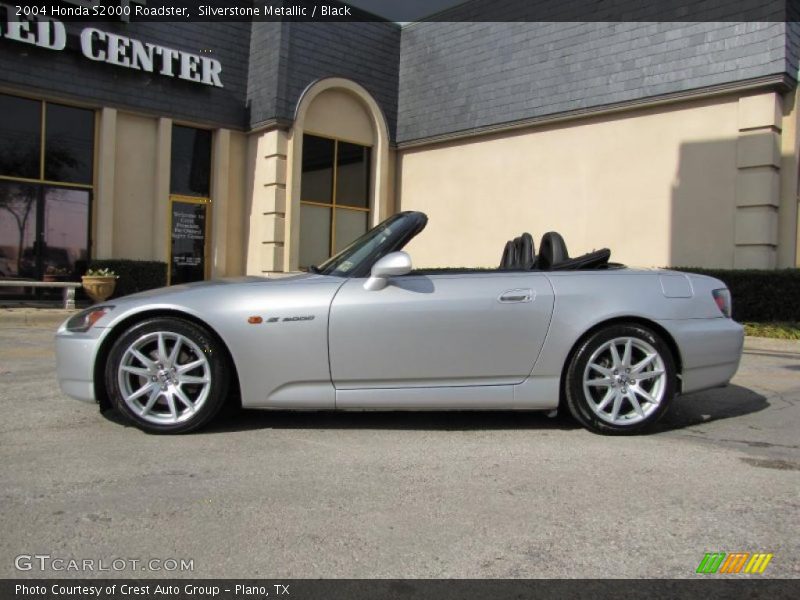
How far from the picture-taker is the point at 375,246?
4.25 m

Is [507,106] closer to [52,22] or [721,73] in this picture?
[721,73]

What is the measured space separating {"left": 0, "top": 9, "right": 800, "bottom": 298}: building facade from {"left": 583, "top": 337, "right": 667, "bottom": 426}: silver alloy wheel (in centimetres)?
812

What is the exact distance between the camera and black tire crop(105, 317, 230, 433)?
3.91 metres

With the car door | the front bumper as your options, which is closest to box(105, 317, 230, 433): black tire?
the front bumper

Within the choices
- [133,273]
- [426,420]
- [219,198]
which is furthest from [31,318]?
A: [426,420]

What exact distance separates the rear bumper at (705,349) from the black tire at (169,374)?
9.22 feet

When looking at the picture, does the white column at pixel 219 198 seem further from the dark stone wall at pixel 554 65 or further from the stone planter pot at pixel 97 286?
the dark stone wall at pixel 554 65

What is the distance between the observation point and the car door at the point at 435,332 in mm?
3928

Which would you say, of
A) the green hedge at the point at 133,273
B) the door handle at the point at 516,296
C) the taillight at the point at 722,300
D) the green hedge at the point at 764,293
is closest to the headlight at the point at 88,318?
the door handle at the point at 516,296

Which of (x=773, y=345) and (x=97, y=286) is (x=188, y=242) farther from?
(x=773, y=345)

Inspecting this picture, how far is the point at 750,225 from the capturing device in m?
11.0

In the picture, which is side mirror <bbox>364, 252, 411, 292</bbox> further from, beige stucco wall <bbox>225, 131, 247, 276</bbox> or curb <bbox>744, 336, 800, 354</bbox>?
beige stucco wall <bbox>225, 131, 247, 276</bbox>

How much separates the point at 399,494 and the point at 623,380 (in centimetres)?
179

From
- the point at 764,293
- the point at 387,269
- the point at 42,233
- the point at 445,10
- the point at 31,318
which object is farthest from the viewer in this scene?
the point at 445,10
